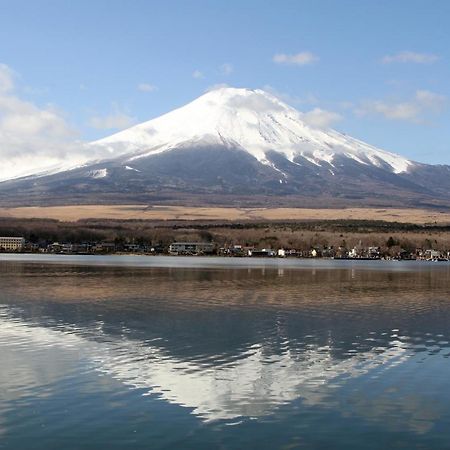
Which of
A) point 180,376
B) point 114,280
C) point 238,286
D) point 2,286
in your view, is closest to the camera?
point 180,376

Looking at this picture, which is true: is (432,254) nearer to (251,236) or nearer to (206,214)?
(251,236)

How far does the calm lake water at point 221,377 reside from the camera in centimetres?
1077

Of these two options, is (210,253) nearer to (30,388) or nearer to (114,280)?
(114,280)

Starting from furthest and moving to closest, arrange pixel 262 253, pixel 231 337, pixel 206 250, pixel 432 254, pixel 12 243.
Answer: pixel 206 250 → pixel 12 243 → pixel 262 253 → pixel 432 254 → pixel 231 337

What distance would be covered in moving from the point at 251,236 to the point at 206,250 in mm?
10780

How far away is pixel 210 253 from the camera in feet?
433

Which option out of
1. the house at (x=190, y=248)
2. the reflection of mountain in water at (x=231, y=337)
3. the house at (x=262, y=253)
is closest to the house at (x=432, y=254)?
the house at (x=262, y=253)

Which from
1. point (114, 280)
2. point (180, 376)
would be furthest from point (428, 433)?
point (114, 280)

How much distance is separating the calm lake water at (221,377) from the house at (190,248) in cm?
10023

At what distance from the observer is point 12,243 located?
429 ft

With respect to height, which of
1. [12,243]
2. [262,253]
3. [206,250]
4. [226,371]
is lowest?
[262,253]

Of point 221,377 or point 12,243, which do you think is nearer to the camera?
point 221,377

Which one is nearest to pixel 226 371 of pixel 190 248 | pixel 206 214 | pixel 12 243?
pixel 190 248

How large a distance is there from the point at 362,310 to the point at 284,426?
680 inches
